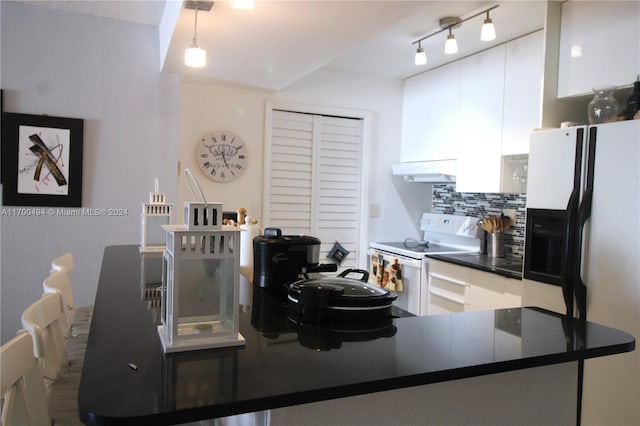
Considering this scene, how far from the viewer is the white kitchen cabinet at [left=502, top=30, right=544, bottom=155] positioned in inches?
117

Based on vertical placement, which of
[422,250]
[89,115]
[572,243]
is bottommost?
[422,250]

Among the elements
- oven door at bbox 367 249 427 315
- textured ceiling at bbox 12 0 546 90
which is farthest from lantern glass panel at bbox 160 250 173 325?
oven door at bbox 367 249 427 315

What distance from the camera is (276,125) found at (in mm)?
3904

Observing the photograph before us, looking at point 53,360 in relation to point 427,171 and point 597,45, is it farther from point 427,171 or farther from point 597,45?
point 427,171

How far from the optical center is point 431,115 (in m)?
4.00

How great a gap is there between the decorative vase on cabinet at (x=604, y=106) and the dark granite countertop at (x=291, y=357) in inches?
53.8

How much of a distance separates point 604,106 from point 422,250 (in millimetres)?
1879

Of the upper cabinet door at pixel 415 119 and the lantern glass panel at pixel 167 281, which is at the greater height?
the upper cabinet door at pixel 415 119

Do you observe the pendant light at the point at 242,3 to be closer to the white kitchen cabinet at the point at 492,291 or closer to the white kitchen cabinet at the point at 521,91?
Result: the white kitchen cabinet at the point at 521,91

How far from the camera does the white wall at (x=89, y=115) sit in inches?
116

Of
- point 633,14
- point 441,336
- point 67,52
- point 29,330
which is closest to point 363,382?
point 441,336

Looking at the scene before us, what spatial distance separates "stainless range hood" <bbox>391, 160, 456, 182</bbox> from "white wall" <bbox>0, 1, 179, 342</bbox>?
199cm

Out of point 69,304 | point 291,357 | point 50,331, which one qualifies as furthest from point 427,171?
point 291,357

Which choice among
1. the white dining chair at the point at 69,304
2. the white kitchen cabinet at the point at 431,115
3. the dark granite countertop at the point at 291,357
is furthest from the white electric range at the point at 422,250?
the white dining chair at the point at 69,304
